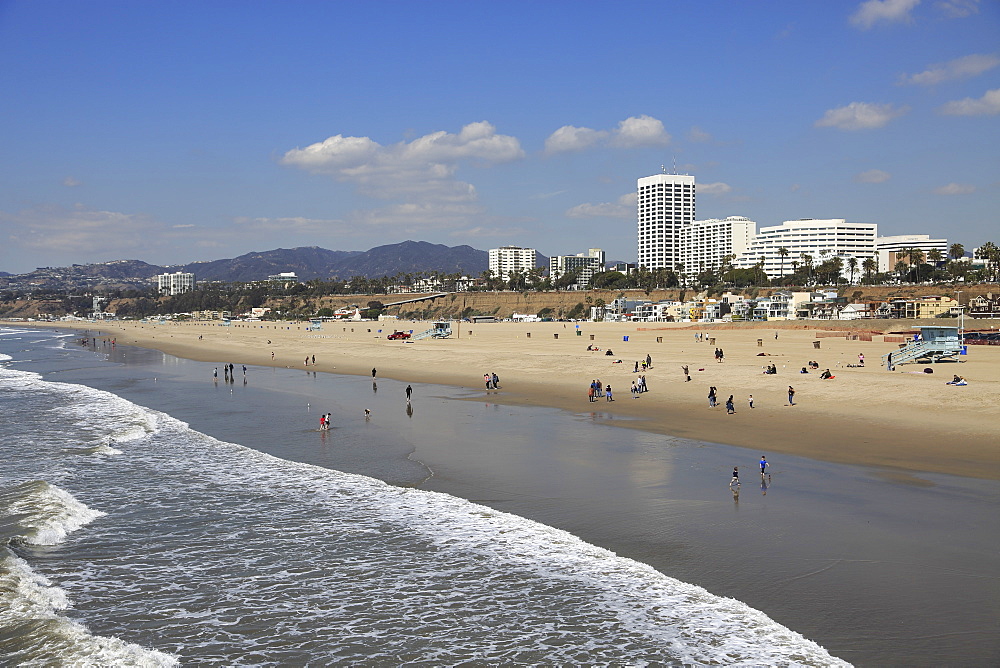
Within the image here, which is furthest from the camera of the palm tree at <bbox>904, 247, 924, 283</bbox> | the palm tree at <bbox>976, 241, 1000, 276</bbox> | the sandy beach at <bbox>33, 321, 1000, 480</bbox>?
the palm tree at <bbox>904, 247, 924, 283</bbox>

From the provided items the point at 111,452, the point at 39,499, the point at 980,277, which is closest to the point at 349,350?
the point at 111,452

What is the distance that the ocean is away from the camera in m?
8.41

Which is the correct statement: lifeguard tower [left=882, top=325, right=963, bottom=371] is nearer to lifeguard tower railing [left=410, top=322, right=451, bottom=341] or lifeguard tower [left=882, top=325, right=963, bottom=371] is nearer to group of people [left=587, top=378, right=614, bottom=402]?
group of people [left=587, top=378, right=614, bottom=402]

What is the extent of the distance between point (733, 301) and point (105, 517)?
93.8 metres

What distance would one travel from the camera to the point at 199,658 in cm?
824

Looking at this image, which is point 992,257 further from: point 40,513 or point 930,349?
point 40,513

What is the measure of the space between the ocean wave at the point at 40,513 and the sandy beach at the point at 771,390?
48.9 feet

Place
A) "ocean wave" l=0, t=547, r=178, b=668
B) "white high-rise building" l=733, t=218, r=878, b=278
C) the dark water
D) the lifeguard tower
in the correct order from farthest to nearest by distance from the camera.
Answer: "white high-rise building" l=733, t=218, r=878, b=278, the lifeguard tower, the dark water, "ocean wave" l=0, t=547, r=178, b=668

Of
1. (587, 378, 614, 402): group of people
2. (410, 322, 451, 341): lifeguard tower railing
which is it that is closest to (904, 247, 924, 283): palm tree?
(410, 322, 451, 341): lifeguard tower railing

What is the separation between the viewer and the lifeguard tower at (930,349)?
102ft

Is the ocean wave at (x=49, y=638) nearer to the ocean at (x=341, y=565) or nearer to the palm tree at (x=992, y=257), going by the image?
the ocean at (x=341, y=565)

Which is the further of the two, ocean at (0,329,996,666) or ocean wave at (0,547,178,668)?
ocean at (0,329,996,666)

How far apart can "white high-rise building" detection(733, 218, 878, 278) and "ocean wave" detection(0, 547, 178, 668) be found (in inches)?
7041

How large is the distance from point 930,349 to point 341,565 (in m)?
29.7
